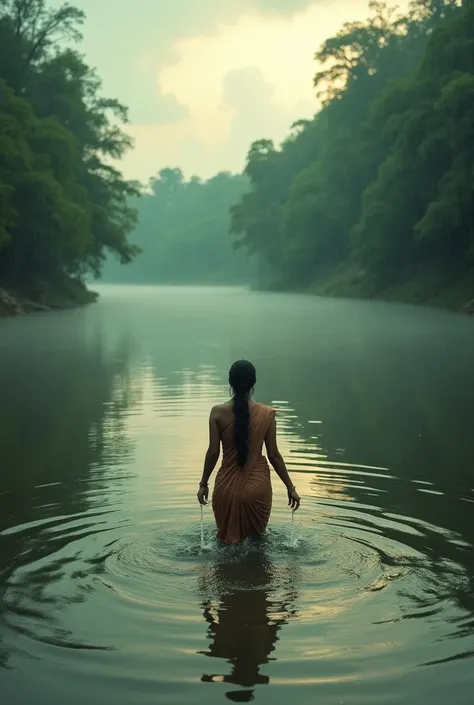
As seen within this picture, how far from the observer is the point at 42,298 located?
56.3m

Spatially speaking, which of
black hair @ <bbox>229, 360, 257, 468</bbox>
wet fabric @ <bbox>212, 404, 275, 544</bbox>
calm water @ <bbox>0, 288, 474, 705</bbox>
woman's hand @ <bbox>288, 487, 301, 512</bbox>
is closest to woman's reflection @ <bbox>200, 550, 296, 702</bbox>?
calm water @ <bbox>0, 288, 474, 705</bbox>

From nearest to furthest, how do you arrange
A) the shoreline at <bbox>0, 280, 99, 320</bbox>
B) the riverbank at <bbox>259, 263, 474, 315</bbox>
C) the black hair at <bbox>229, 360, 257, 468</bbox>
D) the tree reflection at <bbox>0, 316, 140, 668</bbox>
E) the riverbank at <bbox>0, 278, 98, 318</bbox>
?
the tree reflection at <bbox>0, 316, 140, 668</bbox>
the black hair at <bbox>229, 360, 257, 468</bbox>
the shoreline at <bbox>0, 280, 99, 320</bbox>
the riverbank at <bbox>0, 278, 98, 318</bbox>
the riverbank at <bbox>259, 263, 474, 315</bbox>

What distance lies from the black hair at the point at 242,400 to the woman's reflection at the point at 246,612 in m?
0.76

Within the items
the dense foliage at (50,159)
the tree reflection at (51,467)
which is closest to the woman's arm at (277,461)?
the tree reflection at (51,467)

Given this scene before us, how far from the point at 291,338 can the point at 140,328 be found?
27.5 ft

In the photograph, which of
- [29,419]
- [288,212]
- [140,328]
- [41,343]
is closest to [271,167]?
[288,212]

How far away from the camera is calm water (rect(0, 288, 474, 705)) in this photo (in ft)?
17.8

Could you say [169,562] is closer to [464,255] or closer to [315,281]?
[464,255]

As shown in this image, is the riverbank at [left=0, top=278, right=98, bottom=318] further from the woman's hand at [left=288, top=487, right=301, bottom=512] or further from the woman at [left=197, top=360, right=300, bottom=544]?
the woman's hand at [left=288, top=487, right=301, bottom=512]

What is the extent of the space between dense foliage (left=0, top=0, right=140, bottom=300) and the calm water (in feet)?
107

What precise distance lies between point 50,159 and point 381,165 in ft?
63.8

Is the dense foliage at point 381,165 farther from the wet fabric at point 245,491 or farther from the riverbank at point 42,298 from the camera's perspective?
the wet fabric at point 245,491

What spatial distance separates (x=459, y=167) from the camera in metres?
50.8

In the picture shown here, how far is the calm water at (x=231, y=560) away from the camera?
213 inches
